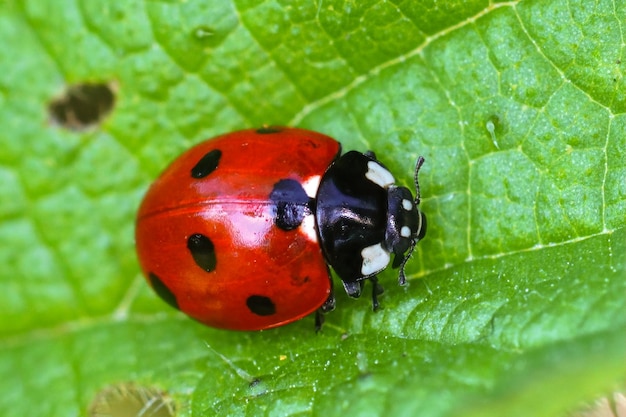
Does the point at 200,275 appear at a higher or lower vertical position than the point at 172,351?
higher

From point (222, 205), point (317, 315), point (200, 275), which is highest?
point (222, 205)

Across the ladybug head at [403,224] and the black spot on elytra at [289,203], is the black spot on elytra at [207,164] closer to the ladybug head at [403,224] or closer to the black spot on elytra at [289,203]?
the black spot on elytra at [289,203]

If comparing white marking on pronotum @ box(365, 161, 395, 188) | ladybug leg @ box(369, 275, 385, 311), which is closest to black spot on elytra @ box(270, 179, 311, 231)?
white marking on pronotum @ box(365, 161, 395, 188)

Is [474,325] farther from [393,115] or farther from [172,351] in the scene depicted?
[172,351]

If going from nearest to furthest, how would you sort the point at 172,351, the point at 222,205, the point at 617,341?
the point at 617,341
the point at 222,205
the point at 172,351

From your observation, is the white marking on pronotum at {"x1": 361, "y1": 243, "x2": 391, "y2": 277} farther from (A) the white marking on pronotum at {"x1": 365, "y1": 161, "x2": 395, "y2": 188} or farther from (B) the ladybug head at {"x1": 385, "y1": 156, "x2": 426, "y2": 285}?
(A) the white marking on pronotum at {"x1": 365, "y1": 161, "x2": 395, "y2": 188}

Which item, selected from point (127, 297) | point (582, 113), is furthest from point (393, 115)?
point (127, 297)

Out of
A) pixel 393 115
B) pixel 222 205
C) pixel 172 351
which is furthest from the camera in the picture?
pixel 172 351
